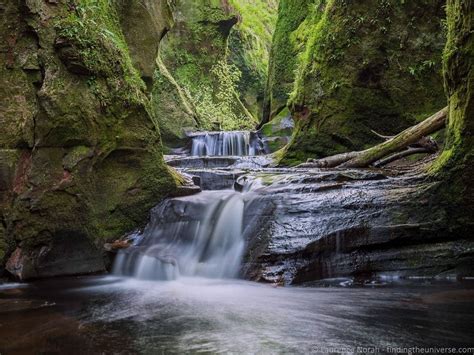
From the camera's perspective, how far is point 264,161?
36.8 feet

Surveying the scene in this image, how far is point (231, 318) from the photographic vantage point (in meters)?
3.51

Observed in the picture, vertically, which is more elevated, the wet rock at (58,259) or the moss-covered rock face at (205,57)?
the moss-covered rock face at (205,57)

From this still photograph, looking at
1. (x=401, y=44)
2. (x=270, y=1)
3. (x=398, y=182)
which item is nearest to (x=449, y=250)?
(x=398, y=182)

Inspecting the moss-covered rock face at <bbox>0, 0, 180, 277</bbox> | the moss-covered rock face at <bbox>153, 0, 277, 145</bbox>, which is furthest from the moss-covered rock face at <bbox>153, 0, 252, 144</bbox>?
the moss-covered rock face at <bbox>0, 0, 180, 277</bbox>

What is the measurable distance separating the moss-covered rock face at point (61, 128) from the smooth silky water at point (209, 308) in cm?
63

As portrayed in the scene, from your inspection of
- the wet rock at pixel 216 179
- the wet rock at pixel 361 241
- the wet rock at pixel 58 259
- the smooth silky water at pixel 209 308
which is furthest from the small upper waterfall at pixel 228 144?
the wet rock at pixel 361 241

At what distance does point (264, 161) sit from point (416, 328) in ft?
27.4

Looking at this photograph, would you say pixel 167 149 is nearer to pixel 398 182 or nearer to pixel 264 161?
pixel 264 161

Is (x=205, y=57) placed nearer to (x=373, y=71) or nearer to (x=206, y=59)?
(x=206, y=59)

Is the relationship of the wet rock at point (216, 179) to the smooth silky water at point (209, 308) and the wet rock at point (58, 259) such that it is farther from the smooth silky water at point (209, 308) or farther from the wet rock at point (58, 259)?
the wet rock at point (58, 259)

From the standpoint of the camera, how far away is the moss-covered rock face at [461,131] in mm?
4738

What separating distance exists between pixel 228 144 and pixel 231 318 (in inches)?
419

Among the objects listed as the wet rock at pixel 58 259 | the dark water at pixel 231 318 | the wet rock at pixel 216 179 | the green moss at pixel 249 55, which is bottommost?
the dark water at pixel 231 318

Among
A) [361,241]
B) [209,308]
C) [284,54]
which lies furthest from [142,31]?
[284,54]
